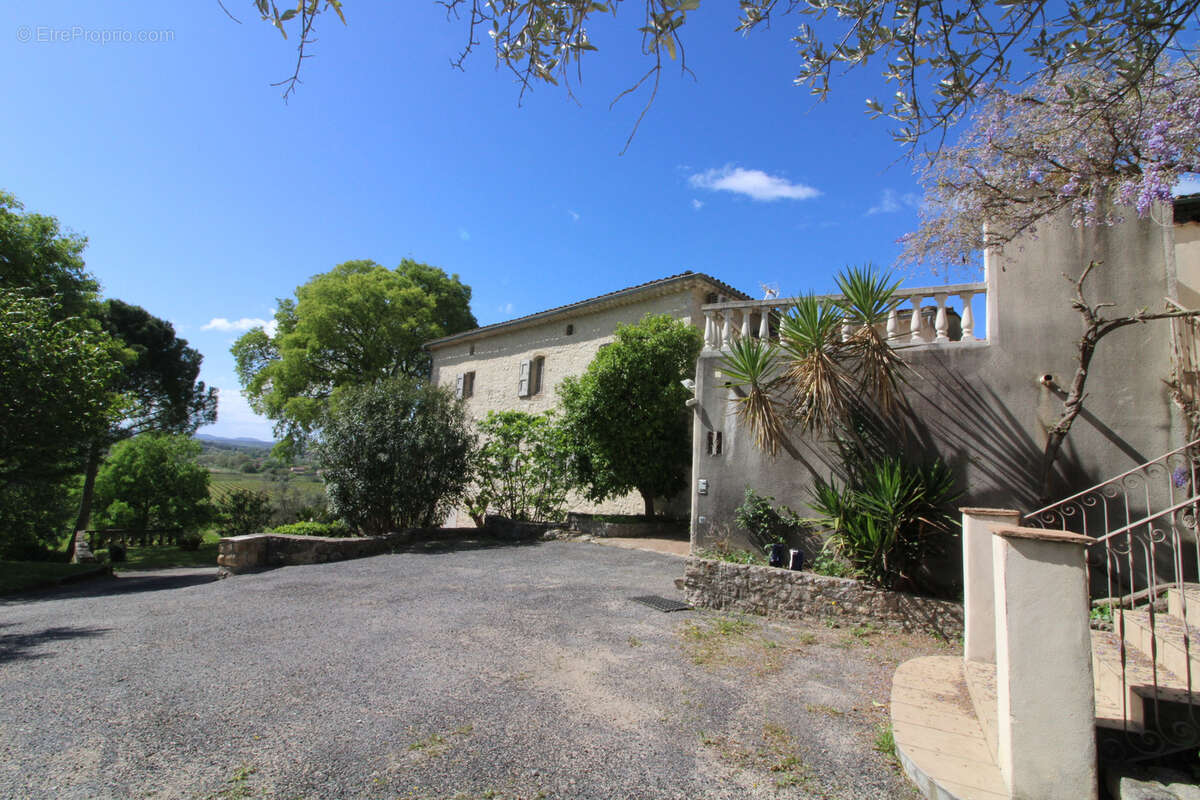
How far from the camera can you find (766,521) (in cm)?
755

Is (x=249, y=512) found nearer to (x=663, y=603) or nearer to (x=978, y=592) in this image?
(x=663, y=603)

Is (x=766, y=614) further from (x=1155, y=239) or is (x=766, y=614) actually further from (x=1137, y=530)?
(x=1155, y=239)

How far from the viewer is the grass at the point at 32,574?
10492 millimetres

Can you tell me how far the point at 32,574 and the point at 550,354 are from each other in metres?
12.8

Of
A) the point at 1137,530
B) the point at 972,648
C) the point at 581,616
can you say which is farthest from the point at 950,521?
the point at 581,616

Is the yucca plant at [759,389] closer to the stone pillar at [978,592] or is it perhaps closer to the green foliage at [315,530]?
the stone pillar at [978,592]

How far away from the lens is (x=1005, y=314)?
6.64 meters

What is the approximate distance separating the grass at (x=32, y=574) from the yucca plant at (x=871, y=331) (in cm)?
1402

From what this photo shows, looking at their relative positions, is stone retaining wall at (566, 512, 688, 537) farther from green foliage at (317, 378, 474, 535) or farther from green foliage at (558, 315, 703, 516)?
green foliage at (317, 378, 474, 535)

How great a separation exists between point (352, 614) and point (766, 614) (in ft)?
15.5

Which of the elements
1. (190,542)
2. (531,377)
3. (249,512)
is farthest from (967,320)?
(190,542)

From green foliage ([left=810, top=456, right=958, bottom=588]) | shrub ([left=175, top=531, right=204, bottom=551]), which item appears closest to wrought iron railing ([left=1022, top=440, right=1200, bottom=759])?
green foliage ([left=810, top=456, right=958, bottom=588])

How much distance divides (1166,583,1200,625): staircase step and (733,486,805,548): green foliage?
3395mm

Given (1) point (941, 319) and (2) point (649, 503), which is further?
(2) point (649, 503)
